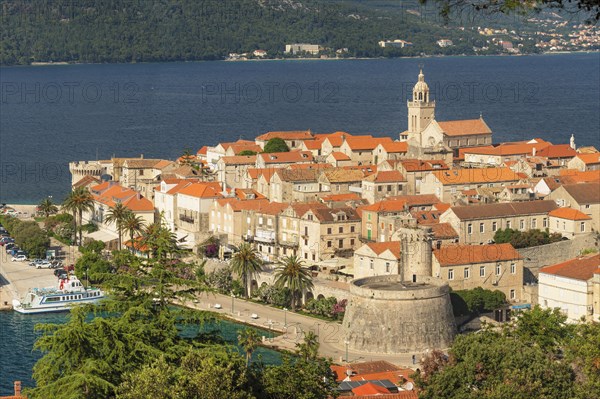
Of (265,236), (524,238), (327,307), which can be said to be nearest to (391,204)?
(265,236)

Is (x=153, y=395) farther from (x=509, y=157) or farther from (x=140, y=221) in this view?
(x=509, y=157)

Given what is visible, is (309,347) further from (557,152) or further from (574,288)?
(557,152)

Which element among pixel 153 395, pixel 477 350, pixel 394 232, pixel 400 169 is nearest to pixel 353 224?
pixel 394 232

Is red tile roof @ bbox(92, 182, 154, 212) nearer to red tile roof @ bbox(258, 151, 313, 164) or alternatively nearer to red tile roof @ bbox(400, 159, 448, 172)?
red tile roof @ bbox(258, 151, 313, 164)

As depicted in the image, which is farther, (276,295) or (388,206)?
(388,206)

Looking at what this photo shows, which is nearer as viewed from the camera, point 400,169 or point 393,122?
point 400,169

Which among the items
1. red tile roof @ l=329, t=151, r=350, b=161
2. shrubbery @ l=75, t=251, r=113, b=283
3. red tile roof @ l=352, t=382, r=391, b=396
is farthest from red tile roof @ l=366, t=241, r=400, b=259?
red tile roof @ l=329, t=151, r=350, b=161
